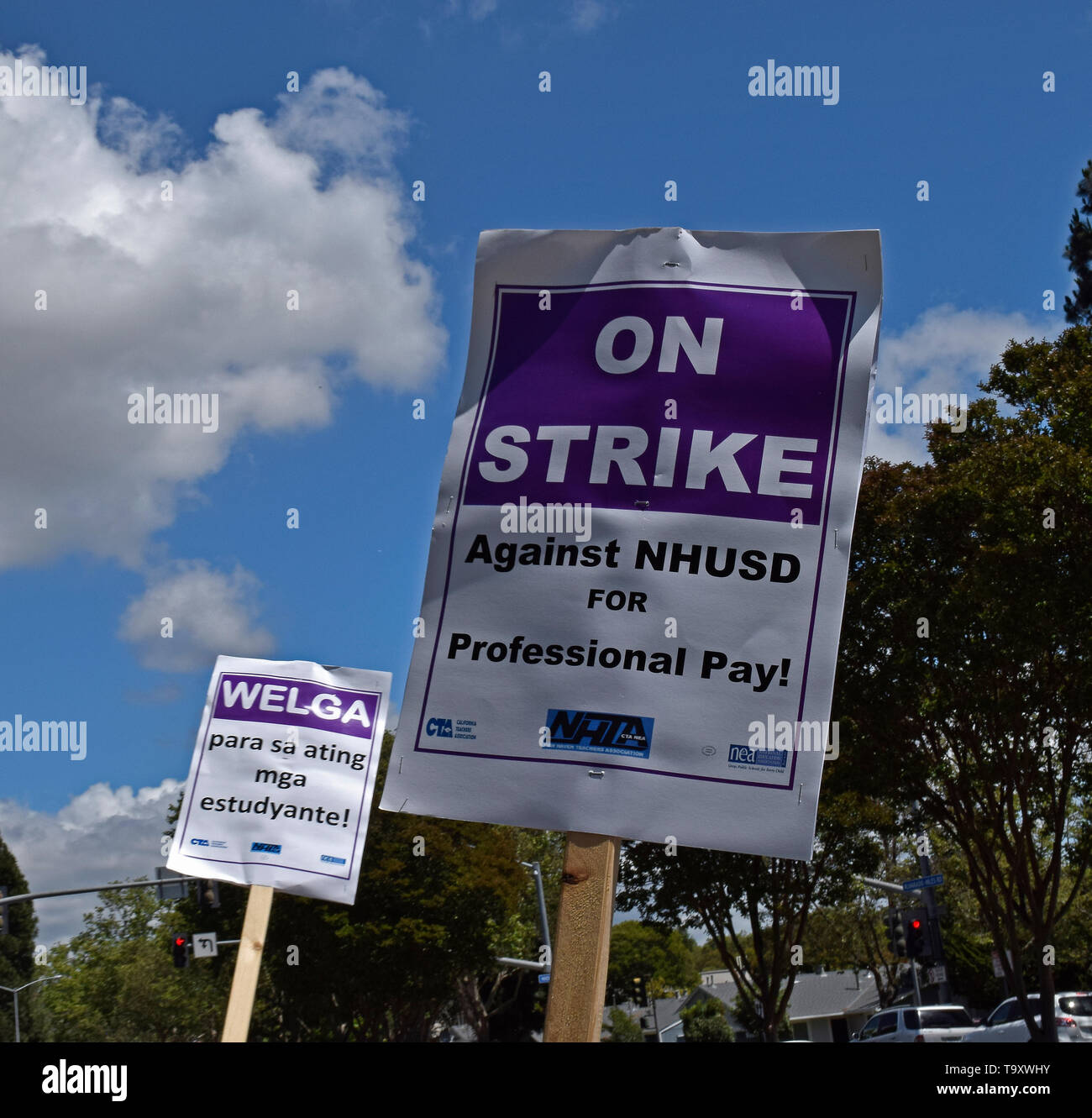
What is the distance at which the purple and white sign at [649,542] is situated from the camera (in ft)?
8.67

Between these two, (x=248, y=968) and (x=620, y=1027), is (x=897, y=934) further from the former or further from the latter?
(x=620, y=1027)

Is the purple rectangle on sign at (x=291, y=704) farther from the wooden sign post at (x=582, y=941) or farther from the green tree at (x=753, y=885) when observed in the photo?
the green tree at (x=753, y=885)

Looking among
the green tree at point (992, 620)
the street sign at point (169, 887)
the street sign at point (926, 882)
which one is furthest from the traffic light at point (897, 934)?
the street sign at point (169, 887)

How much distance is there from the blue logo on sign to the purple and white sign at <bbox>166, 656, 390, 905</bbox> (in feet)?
17.6

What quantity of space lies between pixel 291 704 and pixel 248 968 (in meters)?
1.70

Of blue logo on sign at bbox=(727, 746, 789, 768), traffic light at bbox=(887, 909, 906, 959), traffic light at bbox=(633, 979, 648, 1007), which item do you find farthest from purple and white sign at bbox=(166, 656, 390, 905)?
traffic light at bbox=(633, 979, 648, 1007)

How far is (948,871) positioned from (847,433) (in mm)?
43288

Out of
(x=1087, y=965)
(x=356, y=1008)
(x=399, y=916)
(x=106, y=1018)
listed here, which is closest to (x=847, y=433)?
(x=399, y=916)

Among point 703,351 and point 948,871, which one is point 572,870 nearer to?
point 703,351

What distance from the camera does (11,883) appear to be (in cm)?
7869

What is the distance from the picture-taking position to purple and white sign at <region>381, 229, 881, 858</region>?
8.67 ft

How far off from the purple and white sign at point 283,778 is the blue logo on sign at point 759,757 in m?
5.35

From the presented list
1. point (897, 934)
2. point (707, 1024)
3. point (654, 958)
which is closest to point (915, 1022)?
point (897, 934)

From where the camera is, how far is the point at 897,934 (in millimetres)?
25625
